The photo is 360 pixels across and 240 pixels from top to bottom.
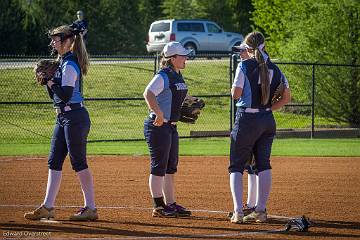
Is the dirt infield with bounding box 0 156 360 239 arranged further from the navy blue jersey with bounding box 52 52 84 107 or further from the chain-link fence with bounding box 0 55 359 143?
the chain-link fence with bounding box 0 55 359 143

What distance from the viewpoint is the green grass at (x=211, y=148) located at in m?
20.2

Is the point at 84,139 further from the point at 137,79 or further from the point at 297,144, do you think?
the point at 137,79

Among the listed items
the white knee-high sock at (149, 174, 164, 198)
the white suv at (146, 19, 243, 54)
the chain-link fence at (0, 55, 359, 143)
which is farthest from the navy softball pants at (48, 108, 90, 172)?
the white suv at (146, 19, 243, 54)

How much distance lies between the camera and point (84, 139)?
10.3m

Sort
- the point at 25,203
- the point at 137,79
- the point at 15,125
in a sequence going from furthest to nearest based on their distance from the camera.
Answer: the point at 137,79, the point at 15,125, the point at 25,203

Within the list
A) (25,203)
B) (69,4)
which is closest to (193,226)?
(25,203)

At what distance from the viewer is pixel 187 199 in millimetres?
12680

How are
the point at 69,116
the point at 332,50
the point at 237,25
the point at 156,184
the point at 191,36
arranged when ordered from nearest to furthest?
the point at 69,116
the point at 156,184
the point at 332,50
the point at 191,36
the point at 237,25

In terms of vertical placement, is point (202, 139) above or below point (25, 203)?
below

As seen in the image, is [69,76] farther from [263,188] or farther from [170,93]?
[263,188]

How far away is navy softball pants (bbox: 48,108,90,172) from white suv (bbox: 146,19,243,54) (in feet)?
104

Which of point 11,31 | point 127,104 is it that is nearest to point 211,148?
point 127,104

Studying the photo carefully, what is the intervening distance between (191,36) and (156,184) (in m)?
32.5

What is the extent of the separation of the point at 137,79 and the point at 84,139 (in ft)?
75.0
